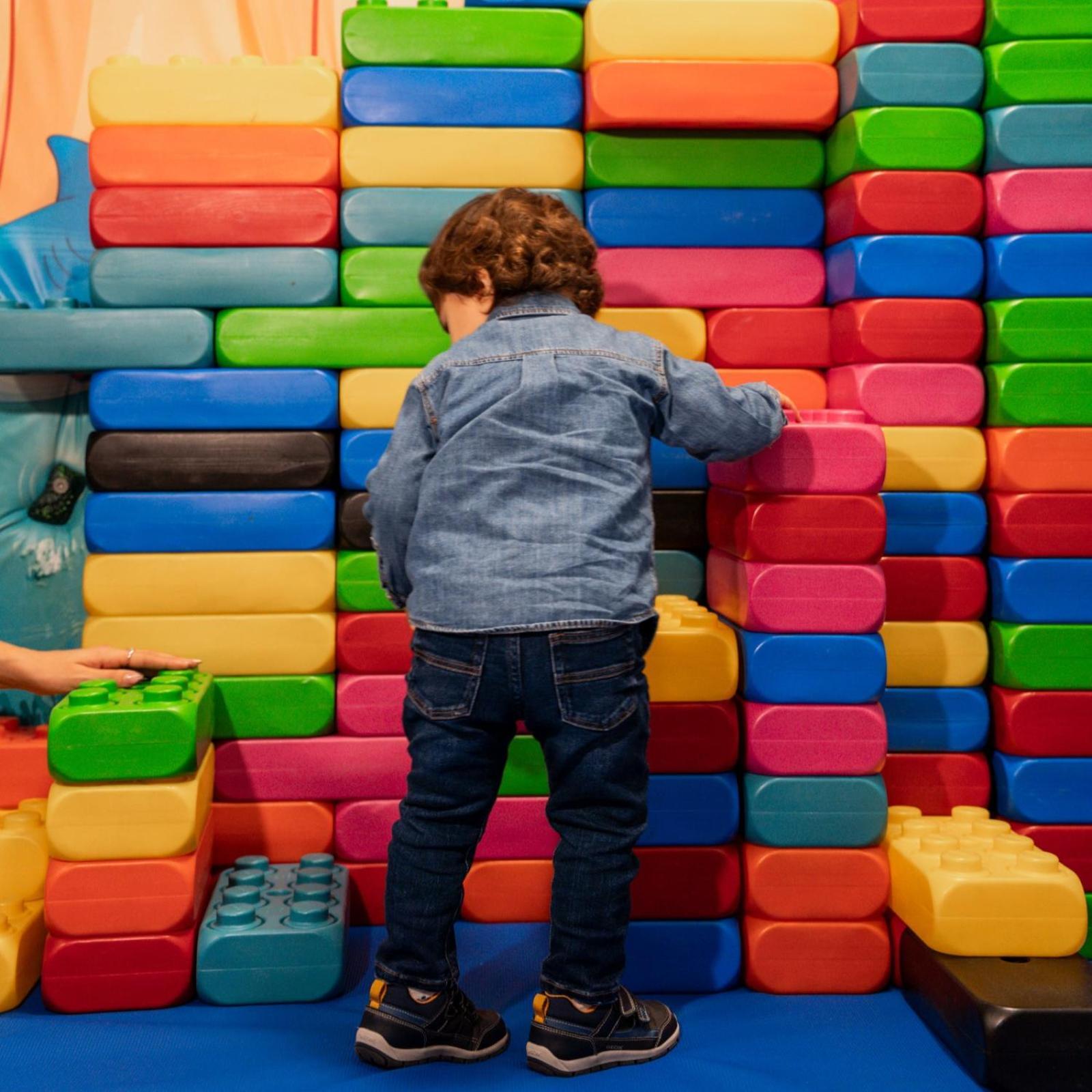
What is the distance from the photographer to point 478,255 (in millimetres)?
1956

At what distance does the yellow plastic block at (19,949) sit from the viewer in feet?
Result: 6.68

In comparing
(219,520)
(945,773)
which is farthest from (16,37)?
(945,773)

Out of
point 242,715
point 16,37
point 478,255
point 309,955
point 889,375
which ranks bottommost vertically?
point 309,955

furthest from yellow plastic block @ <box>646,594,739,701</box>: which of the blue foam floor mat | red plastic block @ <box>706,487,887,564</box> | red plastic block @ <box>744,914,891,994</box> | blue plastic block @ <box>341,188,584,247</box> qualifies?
blue plastic block @ <box>341,188,584,247</box>

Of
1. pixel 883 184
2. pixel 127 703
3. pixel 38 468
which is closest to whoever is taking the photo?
pixel 127 703

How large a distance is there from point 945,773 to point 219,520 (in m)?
1.69

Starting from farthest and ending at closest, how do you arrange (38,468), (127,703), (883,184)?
(38,468), (883,184), (127,703)

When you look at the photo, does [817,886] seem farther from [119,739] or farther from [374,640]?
[119,739]

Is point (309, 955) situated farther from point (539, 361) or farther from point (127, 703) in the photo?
point (539, 361)

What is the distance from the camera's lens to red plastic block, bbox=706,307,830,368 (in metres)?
2.58

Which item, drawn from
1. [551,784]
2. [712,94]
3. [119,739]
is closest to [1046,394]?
[712,94]

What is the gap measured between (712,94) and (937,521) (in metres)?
1.06

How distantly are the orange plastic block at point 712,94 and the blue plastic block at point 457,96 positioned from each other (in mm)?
99

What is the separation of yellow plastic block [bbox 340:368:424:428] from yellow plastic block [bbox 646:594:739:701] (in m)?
0.80
